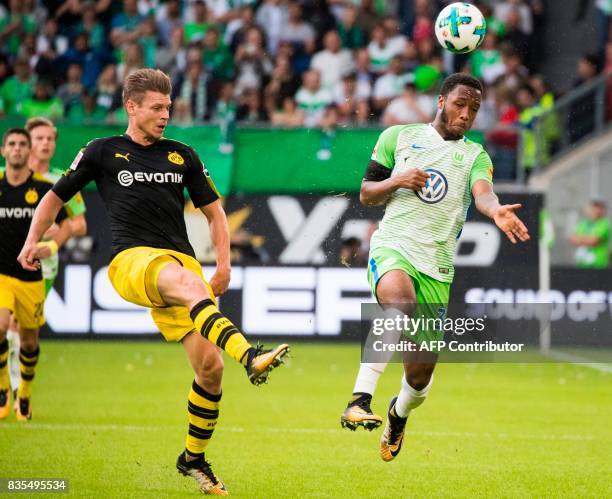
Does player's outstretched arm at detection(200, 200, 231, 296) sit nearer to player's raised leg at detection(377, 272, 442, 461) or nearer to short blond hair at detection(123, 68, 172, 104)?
short blond hair at detection(123, 68, 172, 104)

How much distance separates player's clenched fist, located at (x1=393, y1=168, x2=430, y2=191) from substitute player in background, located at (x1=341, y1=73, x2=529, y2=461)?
85 millimetres

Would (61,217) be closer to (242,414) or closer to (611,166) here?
(242,414)

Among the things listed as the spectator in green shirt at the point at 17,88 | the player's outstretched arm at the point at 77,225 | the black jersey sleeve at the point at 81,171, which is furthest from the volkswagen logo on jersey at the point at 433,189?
the spectator in green shirt at the point at 17,88

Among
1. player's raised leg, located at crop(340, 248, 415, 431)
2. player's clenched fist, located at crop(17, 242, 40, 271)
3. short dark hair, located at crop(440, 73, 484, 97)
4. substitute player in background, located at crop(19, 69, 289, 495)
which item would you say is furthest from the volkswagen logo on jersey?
player's clenched fist, located at crop(17, 242, 40, 271)

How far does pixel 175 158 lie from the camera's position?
25.1 feet

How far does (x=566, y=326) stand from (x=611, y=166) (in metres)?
4.71

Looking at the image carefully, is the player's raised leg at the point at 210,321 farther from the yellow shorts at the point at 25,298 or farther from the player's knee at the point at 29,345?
the player's knee at the point at 29,345

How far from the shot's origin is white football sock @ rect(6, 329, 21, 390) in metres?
11.4

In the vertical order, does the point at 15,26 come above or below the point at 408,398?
above

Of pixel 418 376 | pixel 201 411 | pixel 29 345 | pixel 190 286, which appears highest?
pixel 190 286

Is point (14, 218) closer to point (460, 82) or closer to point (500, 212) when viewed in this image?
point (460, 82)

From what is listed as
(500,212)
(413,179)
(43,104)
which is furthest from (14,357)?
(43,104)

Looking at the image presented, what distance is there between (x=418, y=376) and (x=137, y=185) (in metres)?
2.26

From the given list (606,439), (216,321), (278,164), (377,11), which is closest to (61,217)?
(216,321)
